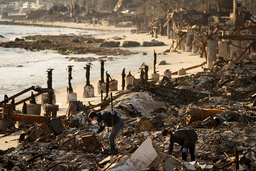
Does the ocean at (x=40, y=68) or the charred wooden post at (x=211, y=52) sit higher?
the charred wooden post at (x=211, y=52)

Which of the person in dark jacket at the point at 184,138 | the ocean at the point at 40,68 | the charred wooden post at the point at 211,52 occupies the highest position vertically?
the charred wooden post at the point at 211,52

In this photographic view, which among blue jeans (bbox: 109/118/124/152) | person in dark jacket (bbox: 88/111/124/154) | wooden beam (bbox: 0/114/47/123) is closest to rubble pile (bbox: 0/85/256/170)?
blue jeans (bbox: 109/118/124/152)

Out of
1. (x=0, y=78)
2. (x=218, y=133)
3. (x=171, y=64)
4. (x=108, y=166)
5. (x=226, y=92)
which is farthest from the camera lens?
(x=171, y=64)

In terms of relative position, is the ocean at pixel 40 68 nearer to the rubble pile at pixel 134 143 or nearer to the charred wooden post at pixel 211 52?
the charred wooden post at pixel 211 52

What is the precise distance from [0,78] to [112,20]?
82.4 metres

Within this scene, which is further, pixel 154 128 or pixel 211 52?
pixel 211 52

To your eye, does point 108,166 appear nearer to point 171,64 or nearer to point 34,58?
point 171,64

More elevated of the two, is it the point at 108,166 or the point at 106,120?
the point at 106,120

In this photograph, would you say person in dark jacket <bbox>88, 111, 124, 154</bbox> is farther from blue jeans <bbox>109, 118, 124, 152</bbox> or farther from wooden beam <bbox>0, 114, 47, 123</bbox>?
wooden beam <bbox>0, 114, 47, 123</bbox>

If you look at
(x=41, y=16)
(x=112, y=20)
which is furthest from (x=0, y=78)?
(x=41, y=16)

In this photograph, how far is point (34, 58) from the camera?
4297 cm

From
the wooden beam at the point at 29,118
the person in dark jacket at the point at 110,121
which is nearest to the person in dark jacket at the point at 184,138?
the person in dark jacket at the point at 110,121

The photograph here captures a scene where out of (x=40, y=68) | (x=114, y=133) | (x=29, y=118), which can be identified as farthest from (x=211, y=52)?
(x=40, y=68)

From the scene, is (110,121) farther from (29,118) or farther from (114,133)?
(29,118)
